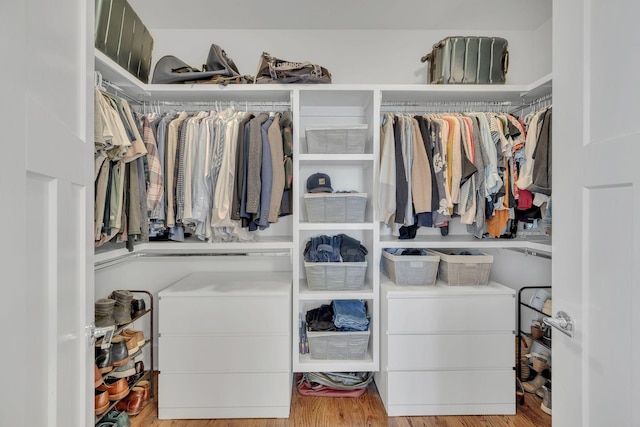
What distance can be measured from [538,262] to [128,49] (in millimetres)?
2805

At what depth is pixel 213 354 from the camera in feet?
6.17

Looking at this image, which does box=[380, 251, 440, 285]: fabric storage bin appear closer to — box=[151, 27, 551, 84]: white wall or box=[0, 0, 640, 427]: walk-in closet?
box=[0, 0, 640, 427]: walk-in closet

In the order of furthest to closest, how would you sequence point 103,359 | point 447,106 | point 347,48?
point 347,48
point 447,106
point 103,359

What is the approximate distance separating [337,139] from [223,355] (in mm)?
1346

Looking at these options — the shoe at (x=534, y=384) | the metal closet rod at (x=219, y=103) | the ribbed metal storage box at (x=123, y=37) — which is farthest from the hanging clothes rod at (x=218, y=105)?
the shoe at (x=534, y=384)

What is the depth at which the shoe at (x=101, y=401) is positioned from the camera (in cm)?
163

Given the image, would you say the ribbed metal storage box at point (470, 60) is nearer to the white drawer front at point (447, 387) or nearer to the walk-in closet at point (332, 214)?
the walk-in closet at point (332, 214)

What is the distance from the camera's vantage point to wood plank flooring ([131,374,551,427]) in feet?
6.08

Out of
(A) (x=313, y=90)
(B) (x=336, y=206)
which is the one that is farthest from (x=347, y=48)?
(B) (x=336, y=206)

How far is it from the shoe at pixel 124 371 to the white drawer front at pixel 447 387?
4.52ft

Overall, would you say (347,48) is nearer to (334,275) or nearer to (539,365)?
(334,275)

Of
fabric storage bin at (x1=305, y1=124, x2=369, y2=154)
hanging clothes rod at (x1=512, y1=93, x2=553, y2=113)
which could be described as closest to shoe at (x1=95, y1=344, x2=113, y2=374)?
fabric storage bin at (x1=305, y1=124, x2=369, y2=154)
